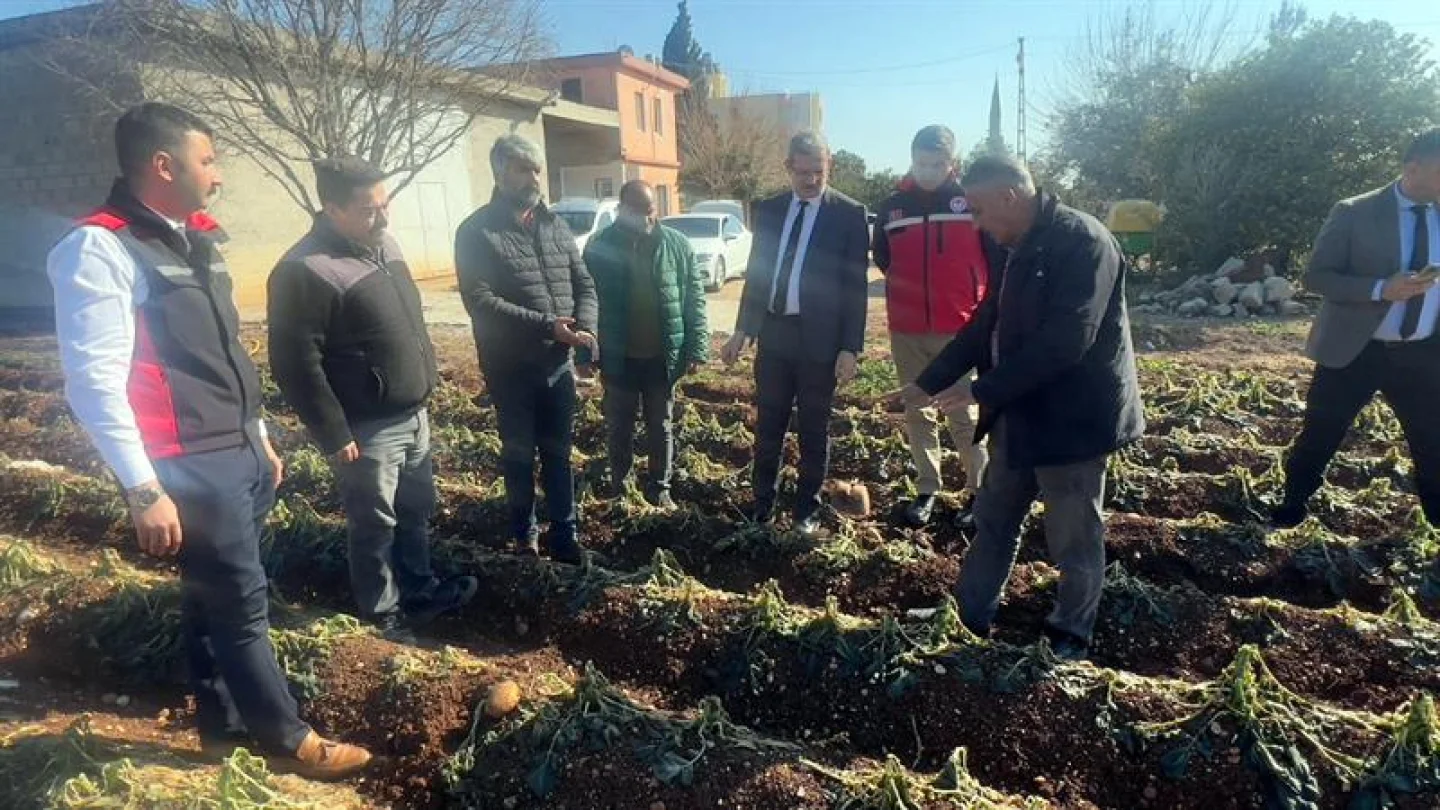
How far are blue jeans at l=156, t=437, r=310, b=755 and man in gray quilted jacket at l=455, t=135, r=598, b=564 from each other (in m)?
1.28

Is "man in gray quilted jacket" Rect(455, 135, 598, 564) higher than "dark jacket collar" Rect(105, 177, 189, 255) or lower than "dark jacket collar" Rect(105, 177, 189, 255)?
lower

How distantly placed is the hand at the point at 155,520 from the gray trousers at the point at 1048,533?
2575 mm

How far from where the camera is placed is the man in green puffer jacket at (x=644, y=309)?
14.6 feet

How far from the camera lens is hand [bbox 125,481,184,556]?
218cm

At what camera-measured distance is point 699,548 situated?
418cm

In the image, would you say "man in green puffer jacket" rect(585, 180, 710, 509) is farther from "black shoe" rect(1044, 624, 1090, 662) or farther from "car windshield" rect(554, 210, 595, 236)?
"car windshield" rect(554, 210, 595, 236)

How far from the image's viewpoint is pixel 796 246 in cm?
405

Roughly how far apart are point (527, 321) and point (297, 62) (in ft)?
29.8

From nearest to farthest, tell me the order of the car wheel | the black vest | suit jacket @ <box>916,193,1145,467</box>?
the black vest < suit jacket @ <box>916,193,1145,467</box> < the car wheel

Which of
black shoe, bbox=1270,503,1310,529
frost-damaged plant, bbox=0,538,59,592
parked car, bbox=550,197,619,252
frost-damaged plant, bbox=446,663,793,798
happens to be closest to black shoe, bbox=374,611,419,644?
frost-damaged plant, bbox=446,663,793,798

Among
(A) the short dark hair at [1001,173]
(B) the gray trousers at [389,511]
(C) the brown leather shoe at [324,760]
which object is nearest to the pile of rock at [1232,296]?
(A) the short dark hair at [1001,173]

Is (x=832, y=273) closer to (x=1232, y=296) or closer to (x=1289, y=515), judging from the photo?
(x=1289, y=515)

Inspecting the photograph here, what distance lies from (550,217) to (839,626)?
7.27ft

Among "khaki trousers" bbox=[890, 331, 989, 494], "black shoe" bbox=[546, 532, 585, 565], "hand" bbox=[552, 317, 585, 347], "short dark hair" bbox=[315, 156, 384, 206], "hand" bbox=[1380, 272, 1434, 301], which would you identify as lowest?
"black shoe" bbox=[546, 532, 585, 565]
